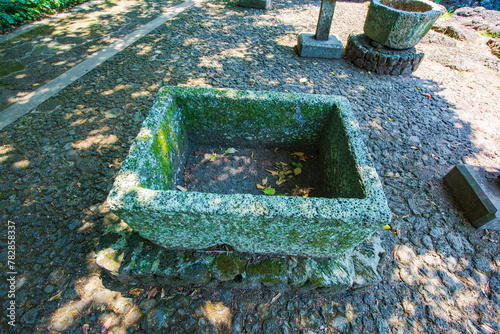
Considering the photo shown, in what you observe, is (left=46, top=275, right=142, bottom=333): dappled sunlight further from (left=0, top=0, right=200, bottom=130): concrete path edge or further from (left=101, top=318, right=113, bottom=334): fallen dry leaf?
(left=0, top=0, right=200, bottom=130): concrete path edge

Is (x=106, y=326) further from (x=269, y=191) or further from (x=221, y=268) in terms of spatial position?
(x=269, y=191)

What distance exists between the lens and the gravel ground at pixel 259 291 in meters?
1.90

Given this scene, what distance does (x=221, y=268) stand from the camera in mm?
1926

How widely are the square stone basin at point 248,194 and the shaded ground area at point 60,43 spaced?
131 inches


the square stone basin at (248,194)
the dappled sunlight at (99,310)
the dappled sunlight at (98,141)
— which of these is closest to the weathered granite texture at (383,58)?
the square stone basin at (248,194)

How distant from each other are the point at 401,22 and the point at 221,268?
16.5 feet

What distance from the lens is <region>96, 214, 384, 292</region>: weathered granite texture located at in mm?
1877

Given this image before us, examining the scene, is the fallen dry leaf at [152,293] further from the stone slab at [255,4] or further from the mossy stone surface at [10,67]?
the stone slab at [255,4]

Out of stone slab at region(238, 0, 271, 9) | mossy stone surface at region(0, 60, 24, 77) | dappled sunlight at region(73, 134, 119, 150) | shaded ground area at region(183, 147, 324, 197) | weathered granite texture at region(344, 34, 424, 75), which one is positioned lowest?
dappled sunlight at region(73, 134, 119, 150)

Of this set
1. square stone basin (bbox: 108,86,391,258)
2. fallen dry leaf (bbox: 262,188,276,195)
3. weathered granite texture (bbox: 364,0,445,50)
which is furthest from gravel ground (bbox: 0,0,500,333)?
fallen dry leaf (bbox: 262,188,276,195)

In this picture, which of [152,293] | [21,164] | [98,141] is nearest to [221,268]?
[152,293]

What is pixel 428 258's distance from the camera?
233cm

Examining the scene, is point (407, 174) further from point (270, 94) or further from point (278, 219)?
point (278, 219)

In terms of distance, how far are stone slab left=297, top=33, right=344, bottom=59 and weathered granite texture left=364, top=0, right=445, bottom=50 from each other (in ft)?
2.08
